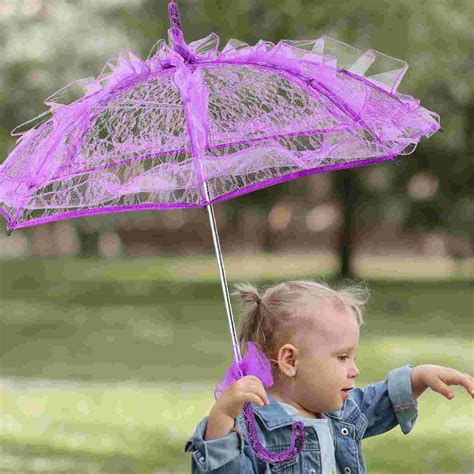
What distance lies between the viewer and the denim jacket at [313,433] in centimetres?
301

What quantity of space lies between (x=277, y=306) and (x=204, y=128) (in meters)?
0.52

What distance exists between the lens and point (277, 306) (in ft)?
11.1

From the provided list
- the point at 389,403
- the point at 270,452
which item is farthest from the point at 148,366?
the point at 270,452

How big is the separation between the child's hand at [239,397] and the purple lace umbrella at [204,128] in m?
0.43

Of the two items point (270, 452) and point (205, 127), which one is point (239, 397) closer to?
point (270, 452)

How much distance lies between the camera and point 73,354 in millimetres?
14086

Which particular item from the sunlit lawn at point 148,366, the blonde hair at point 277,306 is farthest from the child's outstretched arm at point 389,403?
the sunlit lawn at point 148,366

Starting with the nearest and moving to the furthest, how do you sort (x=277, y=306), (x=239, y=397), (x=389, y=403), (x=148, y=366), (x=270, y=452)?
(x=239, y=397) < (x=270, y=452) < (x=277, y=306) < (x=389, y=403) < (x=148, y=366)

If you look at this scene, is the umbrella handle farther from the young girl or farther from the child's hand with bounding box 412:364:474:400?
the child's hand with bounding box 412:364:474:400

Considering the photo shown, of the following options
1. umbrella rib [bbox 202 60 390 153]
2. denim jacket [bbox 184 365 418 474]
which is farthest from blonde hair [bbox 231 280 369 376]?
umbrella rib [bbox 202 60 390 153]

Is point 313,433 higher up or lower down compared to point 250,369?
lower down

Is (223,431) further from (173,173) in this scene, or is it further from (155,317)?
(155,317)

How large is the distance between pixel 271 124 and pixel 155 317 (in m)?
14.8

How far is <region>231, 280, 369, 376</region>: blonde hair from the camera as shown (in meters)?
A: 3.36
